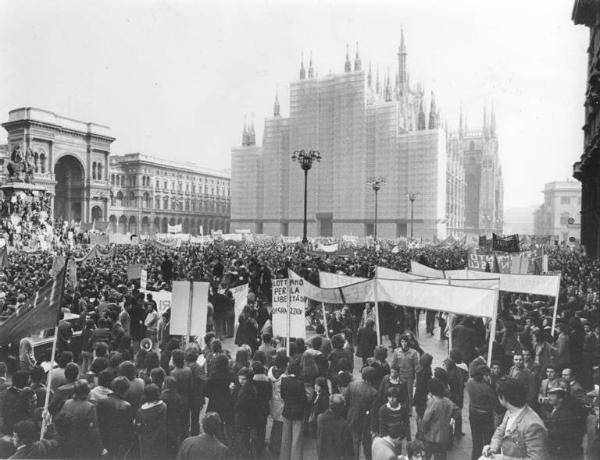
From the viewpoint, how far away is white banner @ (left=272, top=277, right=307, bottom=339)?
8516 mm

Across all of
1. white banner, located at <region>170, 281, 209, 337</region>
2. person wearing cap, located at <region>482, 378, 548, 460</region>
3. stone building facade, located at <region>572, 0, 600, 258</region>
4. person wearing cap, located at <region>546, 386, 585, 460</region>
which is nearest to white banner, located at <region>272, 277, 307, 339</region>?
white banner, located at <region>170, 281, 209, 337</region>

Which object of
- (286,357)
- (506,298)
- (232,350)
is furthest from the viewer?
(506,298)

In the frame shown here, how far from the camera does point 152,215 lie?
83375mm

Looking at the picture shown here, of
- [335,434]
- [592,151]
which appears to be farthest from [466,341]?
[592,151]

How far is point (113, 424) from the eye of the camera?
5.64 metres

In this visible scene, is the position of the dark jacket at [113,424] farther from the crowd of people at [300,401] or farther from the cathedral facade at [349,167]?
the cathedral facade at [349,167]

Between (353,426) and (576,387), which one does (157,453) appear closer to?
(353,426)

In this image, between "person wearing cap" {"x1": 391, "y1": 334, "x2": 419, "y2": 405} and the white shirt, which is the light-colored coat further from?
"person wearing cap" {"x1": 391, "y1": 334, "x2": 419, "y2": 405}

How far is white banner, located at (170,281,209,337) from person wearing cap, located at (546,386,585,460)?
17.0 feet

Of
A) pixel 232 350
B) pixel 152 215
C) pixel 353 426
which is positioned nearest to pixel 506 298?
pixel 232 350

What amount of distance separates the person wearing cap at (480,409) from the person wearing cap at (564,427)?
83cm

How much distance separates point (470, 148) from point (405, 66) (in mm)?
20810

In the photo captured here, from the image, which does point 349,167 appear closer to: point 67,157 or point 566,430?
point 67,157

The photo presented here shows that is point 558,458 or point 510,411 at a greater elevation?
point 510,411
